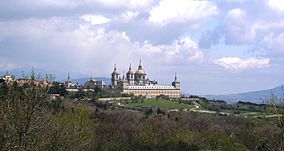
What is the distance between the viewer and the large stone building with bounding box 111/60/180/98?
6570 inches

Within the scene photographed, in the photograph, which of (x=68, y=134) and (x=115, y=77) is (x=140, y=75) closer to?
(x=115, y=77)

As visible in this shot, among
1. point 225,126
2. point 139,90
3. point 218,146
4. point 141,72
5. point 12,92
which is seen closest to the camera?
point 12,92

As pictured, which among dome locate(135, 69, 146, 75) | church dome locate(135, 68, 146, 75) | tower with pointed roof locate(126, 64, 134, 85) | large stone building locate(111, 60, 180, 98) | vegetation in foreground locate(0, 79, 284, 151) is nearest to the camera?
vegetation in foreground locate(0, 79, 284, 151)

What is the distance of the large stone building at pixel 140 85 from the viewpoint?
167 m

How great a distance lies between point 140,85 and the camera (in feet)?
568

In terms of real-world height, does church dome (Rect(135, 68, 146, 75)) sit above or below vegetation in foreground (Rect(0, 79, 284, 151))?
above

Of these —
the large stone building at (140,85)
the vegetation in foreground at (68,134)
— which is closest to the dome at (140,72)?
the large stone building at (140,85)

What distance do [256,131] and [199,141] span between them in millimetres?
6179

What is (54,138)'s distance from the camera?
25.1 m

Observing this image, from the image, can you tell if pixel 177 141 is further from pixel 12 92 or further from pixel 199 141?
pixel 12 92

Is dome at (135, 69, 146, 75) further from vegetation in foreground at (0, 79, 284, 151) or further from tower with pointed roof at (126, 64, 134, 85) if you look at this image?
vegetation in foreground at (0, 79, 284, 151)

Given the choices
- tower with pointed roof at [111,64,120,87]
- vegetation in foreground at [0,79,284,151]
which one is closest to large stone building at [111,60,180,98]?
tower with pointed roof at [111,64,120,87]

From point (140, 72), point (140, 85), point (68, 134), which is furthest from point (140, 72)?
point (68, 134)

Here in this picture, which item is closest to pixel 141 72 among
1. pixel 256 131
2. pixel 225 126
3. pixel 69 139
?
pixel 225 126
